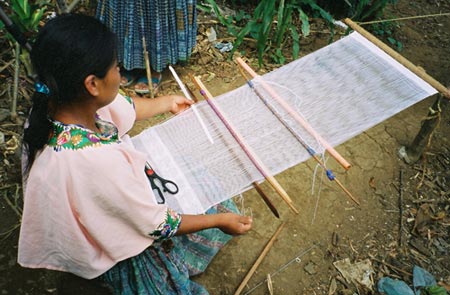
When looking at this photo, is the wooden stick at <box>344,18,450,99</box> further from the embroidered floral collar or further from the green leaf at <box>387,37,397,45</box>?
the green leaf at <box>387,37,397,45</box>

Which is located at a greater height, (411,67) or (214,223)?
(411,67)

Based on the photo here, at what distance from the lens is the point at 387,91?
5.63 ft

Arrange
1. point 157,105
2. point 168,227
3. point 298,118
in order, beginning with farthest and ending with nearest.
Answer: point 157,105 → point 298,118 → point 168,227

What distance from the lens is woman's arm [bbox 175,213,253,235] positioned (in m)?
1.37

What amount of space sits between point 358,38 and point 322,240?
1278mm

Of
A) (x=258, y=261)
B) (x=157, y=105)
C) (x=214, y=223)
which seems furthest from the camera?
(x=258, y=261)

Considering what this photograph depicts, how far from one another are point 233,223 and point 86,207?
1.92 ft

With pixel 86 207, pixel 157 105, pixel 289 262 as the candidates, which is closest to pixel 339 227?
pixel 289 262

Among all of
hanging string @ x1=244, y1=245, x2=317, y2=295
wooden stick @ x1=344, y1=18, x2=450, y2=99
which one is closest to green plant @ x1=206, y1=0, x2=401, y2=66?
wooden stick @ x1=344, y1=18, x2=450, y2=99

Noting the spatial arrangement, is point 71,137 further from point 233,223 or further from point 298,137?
point 298,137

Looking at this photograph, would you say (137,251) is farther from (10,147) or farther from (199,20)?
(199,20)

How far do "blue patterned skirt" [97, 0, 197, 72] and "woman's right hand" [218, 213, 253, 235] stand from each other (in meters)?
1.85

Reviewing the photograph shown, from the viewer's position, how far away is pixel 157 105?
1.80 m

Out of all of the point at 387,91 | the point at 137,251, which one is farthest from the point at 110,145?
the point at 387,91
